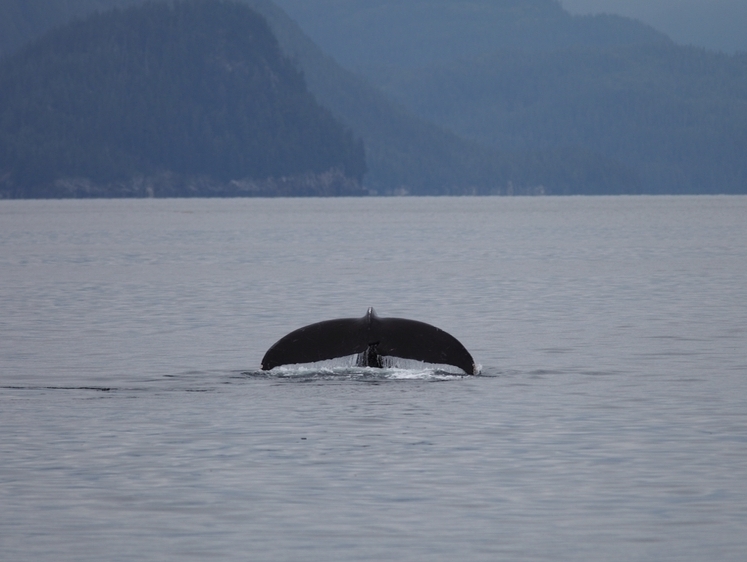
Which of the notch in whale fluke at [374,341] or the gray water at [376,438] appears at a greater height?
the notch in whale fluke at [374,341]

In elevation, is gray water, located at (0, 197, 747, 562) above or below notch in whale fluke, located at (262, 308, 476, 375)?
below

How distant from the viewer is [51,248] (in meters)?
76.4

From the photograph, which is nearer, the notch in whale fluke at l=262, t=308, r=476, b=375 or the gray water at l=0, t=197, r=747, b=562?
the gray water at l=0, t=197, r=747, b=562

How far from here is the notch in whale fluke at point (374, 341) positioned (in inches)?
755

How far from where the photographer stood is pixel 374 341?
63.8ft

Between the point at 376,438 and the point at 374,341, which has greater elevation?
the point at 374,341

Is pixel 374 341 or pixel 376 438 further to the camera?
pixel 374 341

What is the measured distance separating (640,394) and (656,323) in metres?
11.7

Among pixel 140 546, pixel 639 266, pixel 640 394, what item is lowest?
pixel 140 546

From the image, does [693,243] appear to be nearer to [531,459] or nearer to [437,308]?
[437,308]

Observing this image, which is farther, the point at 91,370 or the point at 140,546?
the point at 91,370

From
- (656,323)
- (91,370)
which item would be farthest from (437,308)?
(91,370)

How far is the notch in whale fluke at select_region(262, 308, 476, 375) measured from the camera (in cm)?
1919

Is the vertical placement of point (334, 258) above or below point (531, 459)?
above
